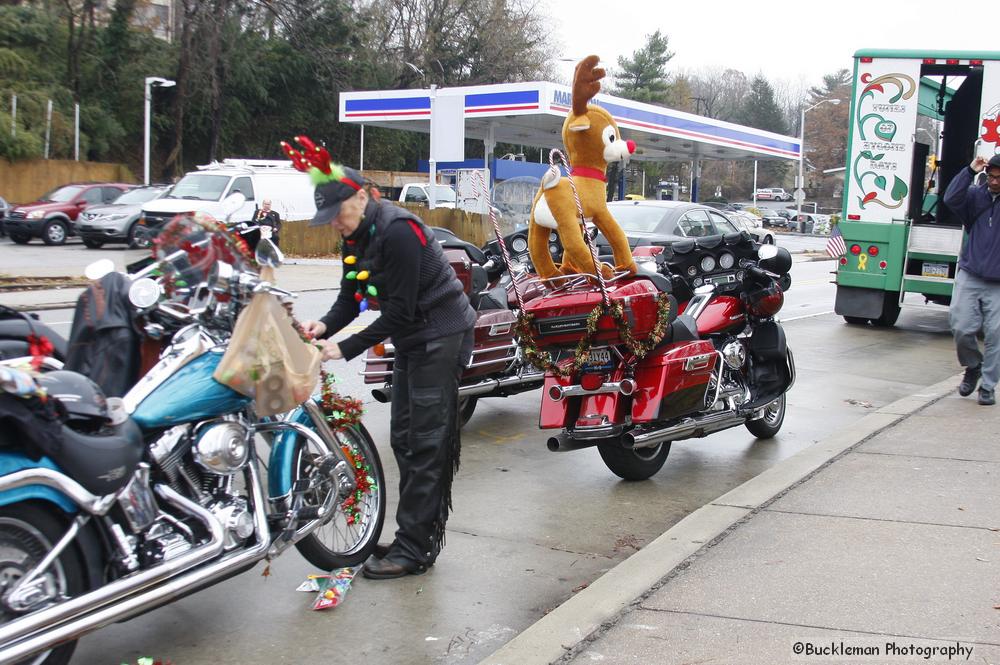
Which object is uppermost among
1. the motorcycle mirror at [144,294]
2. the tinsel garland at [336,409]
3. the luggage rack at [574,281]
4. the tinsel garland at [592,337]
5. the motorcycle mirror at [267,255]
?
the motorcycle mirror at [267,255]

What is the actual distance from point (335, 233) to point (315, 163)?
21638 mm

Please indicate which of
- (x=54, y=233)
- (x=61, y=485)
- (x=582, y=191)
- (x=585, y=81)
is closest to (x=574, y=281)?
(x=582, y=191)

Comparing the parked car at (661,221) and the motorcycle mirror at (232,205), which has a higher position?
the motorcycle mirror at (232,205)

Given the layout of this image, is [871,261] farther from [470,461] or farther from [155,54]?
[155,54]

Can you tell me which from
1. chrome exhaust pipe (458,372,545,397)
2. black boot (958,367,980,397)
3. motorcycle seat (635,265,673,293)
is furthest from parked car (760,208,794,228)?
motorcycle seat (635,265,673,293)

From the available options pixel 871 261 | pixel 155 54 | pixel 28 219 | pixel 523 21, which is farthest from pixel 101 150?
pixel 871 261

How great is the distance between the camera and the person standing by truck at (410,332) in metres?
4.54

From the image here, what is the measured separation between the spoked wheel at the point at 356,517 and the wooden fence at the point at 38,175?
1306 inches

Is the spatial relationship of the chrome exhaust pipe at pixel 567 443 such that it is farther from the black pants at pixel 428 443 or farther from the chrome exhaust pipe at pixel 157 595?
Answer: the chrome exhaust pipe at pixel 157 595

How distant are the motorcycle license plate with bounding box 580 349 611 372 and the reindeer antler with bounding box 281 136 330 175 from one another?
2.41m

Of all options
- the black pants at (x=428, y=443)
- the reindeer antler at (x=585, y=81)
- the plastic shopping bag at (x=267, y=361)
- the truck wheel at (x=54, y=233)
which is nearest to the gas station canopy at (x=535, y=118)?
the truck wheel at (x=54, y=233)

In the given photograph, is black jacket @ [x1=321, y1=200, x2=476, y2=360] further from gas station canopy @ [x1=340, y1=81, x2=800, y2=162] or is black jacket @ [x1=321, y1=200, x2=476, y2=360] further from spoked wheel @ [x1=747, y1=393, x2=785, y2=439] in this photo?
gas station canopy @ [x1=340, y1=81, x2=800, y2=162]

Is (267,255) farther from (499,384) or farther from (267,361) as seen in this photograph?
(499,384)

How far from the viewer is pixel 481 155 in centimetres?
6162
